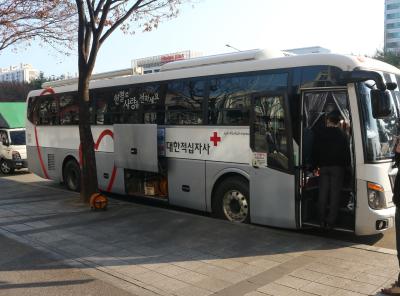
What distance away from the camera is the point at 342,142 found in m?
7.17

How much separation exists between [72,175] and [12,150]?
6.60 metres

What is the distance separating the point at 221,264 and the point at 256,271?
0.54m

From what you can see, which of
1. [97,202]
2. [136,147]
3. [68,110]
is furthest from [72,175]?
[136,147]

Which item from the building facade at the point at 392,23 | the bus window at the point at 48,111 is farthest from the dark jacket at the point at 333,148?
the building facade at the point at 392,23

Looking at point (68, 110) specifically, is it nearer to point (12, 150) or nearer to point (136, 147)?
point (136, 147)

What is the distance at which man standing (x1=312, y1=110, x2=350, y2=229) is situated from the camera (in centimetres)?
712

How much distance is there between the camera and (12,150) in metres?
18.5

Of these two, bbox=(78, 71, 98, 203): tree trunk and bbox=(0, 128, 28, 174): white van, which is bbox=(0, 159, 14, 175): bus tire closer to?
bbox=(0, 128, 28, 174): white van

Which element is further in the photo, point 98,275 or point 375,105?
point 375,105

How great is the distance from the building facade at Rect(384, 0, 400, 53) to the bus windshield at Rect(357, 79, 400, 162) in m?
126

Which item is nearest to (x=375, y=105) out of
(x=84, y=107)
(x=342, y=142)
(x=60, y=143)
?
(x=342, y=142)

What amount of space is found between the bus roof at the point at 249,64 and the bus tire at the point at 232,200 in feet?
6.74

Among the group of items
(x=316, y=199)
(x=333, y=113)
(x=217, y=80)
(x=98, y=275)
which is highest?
(x=217, y=80)

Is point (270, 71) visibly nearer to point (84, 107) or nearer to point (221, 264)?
point (221, 264)
